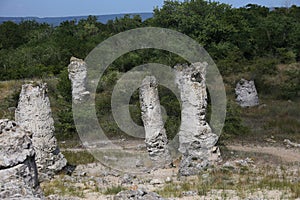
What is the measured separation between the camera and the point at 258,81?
32.6 m

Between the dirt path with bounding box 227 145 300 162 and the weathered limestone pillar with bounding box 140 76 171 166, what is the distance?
4.00 meters

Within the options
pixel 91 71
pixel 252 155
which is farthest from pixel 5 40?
pixel 252 155

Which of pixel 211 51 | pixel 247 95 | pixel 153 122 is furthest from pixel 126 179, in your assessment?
pixel 211 51

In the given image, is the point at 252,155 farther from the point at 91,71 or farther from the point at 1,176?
the point at 91,71

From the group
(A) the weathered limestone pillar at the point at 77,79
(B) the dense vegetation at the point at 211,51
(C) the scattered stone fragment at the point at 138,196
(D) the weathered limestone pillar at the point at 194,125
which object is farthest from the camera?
(B) the dense vegetation at the point at 211,51

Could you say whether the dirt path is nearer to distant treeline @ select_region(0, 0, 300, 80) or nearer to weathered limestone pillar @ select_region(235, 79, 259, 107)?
weathered limestone pillar @ select_region(235, 79, 259, 107)

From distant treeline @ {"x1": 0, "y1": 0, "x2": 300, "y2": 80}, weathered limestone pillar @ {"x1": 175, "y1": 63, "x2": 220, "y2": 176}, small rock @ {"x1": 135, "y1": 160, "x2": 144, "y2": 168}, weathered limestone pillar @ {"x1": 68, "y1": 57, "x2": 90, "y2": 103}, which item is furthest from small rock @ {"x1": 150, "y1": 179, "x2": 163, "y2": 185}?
distant treeline @ {"x1": 0, "y1": 0, "x2": 300, "y2": 80}

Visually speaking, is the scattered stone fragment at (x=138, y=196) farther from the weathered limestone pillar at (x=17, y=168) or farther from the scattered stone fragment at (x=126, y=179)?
the scattered stone fragment at (x=126, y=179)

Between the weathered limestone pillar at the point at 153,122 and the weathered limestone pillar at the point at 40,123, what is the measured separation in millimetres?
3217

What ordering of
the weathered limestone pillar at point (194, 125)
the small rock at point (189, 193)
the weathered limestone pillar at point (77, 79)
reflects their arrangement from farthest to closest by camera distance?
the weathered limestone pillar at point (77, 79)
the weathered limestone pillar at point (194, 125)
the small rock at point (189, 193)

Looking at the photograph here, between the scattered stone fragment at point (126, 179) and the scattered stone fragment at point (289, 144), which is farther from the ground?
the scattered stone fragment at point (289, 144)

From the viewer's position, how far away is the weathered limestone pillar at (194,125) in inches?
548

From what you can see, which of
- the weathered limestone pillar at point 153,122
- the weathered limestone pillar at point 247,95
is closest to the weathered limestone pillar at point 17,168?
the weathered limestone pillar at point 153,122

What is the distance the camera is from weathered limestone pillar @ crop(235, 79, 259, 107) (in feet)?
91.2
